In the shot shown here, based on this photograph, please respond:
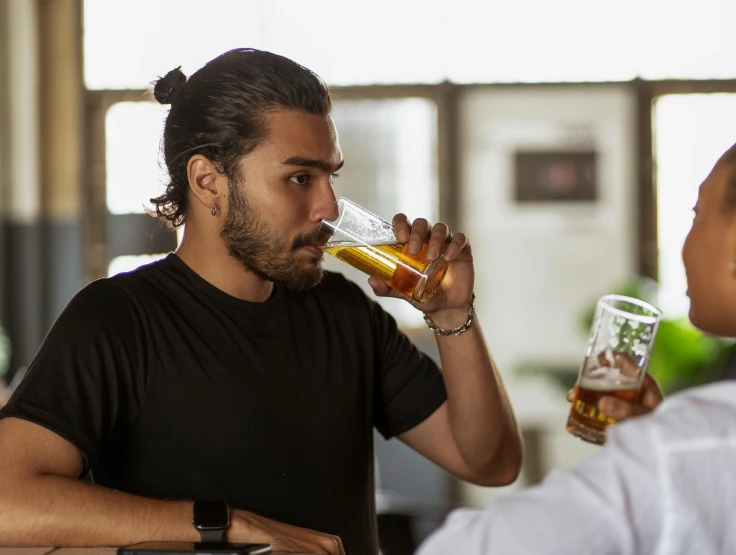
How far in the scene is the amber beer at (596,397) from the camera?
137 centimetres

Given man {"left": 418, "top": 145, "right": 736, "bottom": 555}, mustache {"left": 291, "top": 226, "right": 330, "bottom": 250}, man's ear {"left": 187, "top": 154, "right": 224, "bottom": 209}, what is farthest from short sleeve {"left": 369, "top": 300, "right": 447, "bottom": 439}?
man {"left": 418, "top": 145, "right": 736, "bottom": 555}

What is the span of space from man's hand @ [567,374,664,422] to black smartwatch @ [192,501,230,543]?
21.5 inches

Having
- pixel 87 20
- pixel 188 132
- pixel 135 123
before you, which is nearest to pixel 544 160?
pixel 135 123

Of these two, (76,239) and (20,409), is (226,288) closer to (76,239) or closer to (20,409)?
(20,409)

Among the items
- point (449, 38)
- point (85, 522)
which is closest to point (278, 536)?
point (85, 522)

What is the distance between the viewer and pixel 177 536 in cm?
137

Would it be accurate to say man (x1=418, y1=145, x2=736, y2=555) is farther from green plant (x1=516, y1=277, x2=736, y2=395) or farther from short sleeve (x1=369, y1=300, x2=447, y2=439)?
green plant (x1=516, y1=277, x2=736, y2=395)

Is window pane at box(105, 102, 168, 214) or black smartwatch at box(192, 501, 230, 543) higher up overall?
window pane at box(105, 102, 168, 214)

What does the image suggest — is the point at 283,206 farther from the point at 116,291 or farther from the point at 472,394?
the point at 472,394

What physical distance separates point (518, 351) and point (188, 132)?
146 inches

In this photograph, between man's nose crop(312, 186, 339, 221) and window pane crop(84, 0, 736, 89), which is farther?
window pane crop(84, 0, 736, 89)

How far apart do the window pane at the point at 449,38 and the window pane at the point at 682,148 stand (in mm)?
158

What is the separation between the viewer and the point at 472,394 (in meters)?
1.79

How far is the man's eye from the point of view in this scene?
172 centimetres
